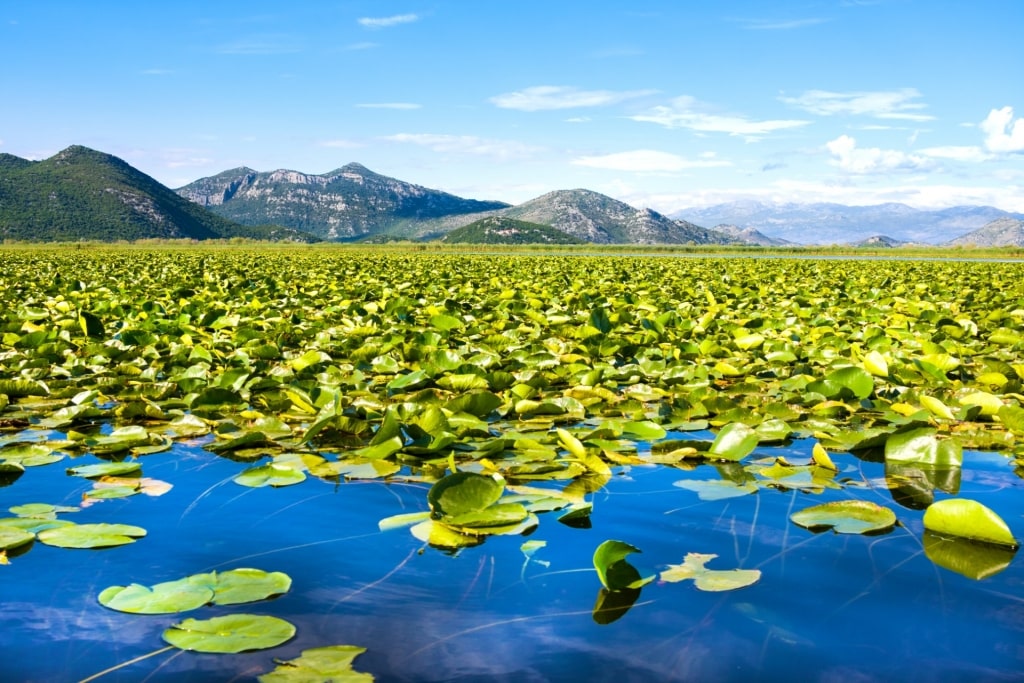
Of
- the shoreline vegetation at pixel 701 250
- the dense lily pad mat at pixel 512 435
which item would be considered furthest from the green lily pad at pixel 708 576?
the shoreline vegetation at pixel 701 250

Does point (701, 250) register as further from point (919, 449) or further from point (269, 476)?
point (269, 476)

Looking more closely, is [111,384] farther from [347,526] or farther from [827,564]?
[827,564]

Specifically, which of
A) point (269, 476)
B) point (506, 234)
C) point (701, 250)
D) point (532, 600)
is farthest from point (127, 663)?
point (506, 234)

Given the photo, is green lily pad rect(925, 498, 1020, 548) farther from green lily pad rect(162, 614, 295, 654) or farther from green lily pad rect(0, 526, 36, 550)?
green lily pad rect(0, 526, 36, 550)

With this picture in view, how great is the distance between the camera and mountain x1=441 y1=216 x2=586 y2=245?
145m

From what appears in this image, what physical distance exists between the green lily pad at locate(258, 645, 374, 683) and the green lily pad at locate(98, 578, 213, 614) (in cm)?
30

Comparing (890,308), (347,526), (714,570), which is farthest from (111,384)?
(890,308)

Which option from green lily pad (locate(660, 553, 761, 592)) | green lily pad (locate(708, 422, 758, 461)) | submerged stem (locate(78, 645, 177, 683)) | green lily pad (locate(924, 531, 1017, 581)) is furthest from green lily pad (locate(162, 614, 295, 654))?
green lily pad (locate(708, 422, 758, 461))

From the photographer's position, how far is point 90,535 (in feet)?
6.13

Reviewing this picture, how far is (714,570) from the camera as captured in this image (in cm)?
178

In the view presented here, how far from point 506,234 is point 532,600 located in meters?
147

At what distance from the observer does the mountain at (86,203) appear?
106 metres

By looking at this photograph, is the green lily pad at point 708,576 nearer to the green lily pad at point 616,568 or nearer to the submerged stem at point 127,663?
the green lily pad at point 616,568

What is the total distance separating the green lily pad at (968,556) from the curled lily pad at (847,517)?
0.11 m
